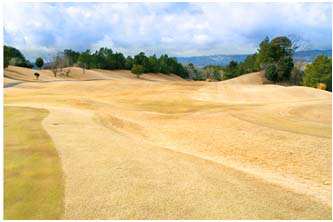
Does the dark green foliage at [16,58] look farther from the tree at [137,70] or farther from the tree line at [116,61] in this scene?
the tree at [137,70]

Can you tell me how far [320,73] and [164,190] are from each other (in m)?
Answer: 67.2

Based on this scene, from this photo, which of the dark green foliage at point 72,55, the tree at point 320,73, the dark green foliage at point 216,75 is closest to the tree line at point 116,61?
the dark green foliage at point 72,55

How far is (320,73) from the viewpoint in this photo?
71.9m

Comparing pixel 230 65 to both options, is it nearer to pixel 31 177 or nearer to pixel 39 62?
pixel 39 62

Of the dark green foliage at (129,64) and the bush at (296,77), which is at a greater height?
the dark green foliage at (129,64)

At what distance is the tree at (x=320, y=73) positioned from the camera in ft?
229

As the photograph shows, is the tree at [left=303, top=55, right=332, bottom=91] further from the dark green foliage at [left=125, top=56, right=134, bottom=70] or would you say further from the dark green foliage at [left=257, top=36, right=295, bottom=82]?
the dark green foliage at [left=125, top=56, right=134, bottom=70]

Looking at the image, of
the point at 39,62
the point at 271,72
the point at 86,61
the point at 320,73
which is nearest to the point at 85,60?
the point at 86,61

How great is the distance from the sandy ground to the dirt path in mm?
24

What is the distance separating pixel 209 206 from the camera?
973 centimetres

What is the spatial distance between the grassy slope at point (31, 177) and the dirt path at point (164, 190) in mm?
305

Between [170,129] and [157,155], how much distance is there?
8.44 meters

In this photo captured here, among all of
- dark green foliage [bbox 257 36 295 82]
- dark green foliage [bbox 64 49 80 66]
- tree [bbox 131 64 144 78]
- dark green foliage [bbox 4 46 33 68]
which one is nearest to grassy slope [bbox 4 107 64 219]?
dark green foliage [bbox 257 36 295 82]

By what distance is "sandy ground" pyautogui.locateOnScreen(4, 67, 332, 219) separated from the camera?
9.70m
